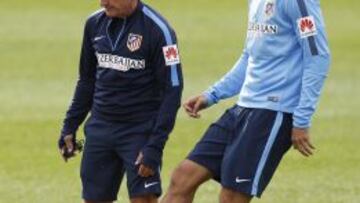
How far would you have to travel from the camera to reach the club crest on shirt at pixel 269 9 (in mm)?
9570

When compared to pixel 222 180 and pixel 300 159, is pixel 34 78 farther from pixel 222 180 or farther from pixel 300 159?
pixel 222 180

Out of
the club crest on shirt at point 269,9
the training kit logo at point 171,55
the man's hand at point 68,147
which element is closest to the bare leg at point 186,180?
the training kit logo at point 171,55

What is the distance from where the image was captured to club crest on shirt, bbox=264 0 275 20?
31.4 ft

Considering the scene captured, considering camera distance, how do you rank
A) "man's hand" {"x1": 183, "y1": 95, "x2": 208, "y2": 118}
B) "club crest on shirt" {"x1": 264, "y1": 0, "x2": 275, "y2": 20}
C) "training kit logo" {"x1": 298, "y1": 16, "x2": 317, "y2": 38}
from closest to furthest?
"training kit logo" {"x1": 298, "y1": 16, "x2": 317, "y2": 38}
"club crest on shirt" {"x1": 264, "y1": 0, "x2": 275, "y2": 20}
"man's hand" {"x1": 183, "y1": 95, "x2": 208, "y2": 118}

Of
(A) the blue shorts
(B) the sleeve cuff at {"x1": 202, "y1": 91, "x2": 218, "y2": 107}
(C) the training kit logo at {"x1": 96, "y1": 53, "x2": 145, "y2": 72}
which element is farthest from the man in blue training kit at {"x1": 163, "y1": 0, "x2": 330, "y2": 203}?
(C) the training kit logo at {"x1": 96, "y1": 53, "x2": 145, "y2": 72}

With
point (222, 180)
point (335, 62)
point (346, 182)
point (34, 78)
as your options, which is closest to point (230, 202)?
point (222, 180)

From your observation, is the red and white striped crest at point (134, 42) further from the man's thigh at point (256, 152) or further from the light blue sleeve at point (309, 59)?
the light blue sleeve at point (309, 59)

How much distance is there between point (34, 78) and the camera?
888 inches

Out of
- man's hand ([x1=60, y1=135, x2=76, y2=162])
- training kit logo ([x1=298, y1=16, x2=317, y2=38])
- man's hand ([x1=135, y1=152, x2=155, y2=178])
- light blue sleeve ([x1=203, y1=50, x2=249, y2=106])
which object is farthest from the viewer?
man's hand ([x1=60, y1=135, x2=76, y2=162])

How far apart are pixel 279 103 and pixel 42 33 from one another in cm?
1980

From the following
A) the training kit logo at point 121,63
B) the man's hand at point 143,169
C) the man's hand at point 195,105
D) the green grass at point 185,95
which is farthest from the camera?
the green grass at point 185,95

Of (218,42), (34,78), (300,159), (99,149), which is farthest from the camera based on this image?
(218,42)

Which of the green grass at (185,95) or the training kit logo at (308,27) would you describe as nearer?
the training kit logo at (308,27)

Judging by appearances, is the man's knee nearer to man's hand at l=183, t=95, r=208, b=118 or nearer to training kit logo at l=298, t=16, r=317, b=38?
man's hand at l=183, t=95, r=208, b=118
